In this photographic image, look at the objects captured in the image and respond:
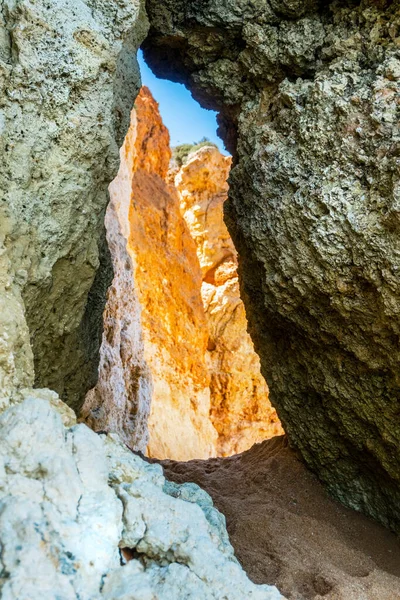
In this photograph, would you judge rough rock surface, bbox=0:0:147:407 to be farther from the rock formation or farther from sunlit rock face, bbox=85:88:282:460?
sunlit rock face, bbox=85:88:282:460

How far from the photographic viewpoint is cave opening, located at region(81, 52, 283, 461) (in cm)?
734

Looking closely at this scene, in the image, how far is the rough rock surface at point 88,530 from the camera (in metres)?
1.42

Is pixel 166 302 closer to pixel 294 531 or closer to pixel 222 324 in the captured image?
pixel 222 324

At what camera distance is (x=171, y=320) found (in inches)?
461

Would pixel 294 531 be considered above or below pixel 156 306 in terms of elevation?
below

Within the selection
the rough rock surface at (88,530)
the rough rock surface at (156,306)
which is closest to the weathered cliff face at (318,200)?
the rough rock surface at (88,530)

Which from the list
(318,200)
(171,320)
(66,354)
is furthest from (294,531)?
(171,320)

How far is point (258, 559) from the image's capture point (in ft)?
9.99

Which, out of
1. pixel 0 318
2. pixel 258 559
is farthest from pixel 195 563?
pixel 258 559

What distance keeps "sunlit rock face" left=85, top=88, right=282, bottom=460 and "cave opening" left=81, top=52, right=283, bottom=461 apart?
0.09 feet

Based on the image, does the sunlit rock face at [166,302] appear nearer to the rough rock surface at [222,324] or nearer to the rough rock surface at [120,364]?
the rough rock surface at [222,324]

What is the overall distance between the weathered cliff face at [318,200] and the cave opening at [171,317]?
268 centimetres

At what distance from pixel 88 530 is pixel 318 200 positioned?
2.45 m

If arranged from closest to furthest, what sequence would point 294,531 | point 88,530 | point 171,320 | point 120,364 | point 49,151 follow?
point 88,530 → point 49,151 → point 294,531 → point 120,364 → point 171,320
